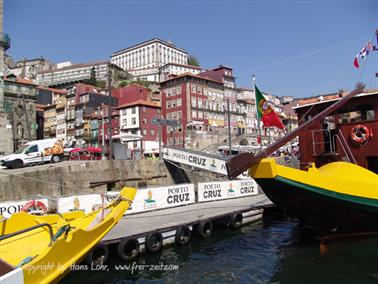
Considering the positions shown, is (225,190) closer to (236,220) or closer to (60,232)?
(236,220)

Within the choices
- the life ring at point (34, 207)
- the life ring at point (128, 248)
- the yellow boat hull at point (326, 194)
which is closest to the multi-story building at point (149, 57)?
the life ring at point (34, 207)

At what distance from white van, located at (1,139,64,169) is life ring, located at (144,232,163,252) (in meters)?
19.2

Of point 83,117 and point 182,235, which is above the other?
point 83,117

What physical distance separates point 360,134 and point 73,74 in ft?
429

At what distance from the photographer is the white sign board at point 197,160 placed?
3083 cm

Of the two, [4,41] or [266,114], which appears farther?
[4,41]

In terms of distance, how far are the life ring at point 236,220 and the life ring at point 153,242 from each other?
5.48 m

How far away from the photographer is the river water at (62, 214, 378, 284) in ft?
37.9

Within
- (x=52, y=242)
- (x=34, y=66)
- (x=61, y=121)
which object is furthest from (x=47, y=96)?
(x=52, y=242)

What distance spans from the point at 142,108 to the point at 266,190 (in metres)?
65.5

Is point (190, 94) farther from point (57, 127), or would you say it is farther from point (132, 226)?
point (132, 226)

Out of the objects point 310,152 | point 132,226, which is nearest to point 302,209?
point 310,152

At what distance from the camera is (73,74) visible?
442 feet

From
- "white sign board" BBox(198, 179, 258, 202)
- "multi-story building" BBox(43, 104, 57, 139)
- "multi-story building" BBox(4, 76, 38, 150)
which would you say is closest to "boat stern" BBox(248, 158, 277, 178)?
"white sign board" BBox(198, 179, 258, 202)
